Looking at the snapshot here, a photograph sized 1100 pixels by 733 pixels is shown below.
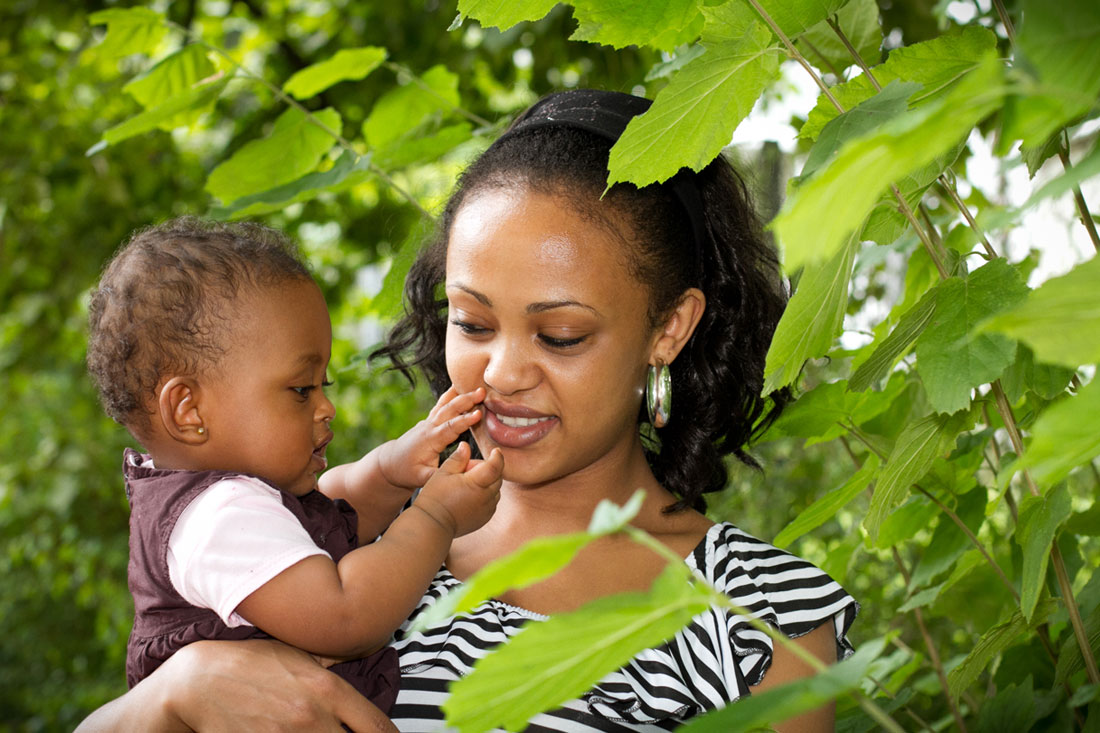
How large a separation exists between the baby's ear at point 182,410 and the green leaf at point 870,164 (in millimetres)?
1138

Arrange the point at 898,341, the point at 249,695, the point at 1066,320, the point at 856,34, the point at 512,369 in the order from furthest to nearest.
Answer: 1. the point at 856,34
2. the point at 512,369
3. the point at 249,695
4. the point at 898,341
5. the point at 1066,320

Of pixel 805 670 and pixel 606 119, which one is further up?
pixel 606 119

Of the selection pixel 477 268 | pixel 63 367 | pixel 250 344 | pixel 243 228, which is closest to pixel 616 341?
pixel 477 268

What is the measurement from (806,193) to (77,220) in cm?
483

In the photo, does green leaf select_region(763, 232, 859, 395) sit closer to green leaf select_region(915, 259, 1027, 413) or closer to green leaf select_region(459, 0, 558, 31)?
green leaf select_region(915, 259, 1027, 413)

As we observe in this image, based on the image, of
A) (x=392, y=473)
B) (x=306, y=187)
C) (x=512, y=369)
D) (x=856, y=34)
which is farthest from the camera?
(x=306, y=187)

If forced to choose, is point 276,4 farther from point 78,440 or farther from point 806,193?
point 806,193

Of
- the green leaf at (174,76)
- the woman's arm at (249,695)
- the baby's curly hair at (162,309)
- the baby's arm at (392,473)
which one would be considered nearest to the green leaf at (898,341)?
the baby's arm at (392,473)

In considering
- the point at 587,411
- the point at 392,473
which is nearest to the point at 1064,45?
the point at 587,411

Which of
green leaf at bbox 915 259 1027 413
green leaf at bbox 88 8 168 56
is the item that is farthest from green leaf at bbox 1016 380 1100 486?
green leaf at bbox 88 8 168 56

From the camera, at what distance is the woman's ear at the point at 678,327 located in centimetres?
163

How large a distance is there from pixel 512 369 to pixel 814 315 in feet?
1.77

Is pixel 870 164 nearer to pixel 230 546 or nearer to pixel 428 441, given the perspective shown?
pixel 230 546

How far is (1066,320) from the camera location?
539 millimetres
